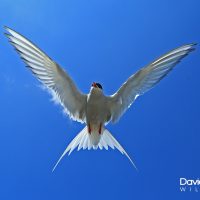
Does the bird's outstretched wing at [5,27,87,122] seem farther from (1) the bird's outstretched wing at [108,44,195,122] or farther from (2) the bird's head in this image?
(1) the bird's outstretched wing at [108,44,195,122]

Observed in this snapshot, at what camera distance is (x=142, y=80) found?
713 cm

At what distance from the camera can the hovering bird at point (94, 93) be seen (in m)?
6.82

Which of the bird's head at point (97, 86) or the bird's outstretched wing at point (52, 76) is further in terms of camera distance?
the bird's head at point (97, 86)

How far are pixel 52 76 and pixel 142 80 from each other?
1.15 metres

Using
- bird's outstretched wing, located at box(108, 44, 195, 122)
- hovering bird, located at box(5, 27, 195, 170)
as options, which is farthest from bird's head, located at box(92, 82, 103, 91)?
bird's outstretched wing, located at box(108, 44, 195, 122)

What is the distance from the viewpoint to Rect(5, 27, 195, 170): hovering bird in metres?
6.82

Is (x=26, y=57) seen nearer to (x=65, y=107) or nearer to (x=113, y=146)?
(x=65, y=107)

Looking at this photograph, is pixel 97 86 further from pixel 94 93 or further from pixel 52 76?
pixel 52 76

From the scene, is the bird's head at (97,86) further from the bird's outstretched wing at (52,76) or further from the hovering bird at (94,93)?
the bird's outstretched wing at (52,76)

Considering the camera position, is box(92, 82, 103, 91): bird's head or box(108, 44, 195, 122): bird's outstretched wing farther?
box(92, 82, 103, 91): bird's head

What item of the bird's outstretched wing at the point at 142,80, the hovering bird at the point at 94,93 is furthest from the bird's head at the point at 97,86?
the bird's outstretched wing at the point at 142,80

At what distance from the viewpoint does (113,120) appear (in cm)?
740

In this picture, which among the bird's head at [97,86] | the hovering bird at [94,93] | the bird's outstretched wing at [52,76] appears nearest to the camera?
the bird's outstretched wing at [52,76]

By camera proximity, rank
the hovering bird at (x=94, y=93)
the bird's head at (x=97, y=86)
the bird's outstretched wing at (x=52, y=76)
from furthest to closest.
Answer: the bird's head at (x=97, y=86)
the hovering bird at (x=94, y=93)
the bird's outstretched wing at (x=52, y=76)
